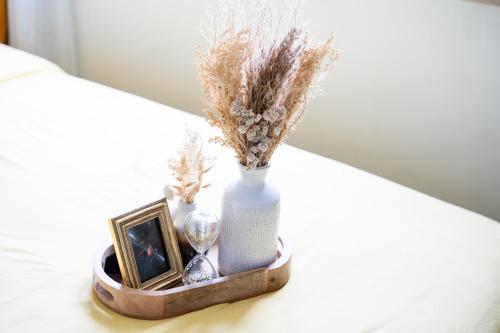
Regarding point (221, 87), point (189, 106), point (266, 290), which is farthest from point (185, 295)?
point (189, 106)

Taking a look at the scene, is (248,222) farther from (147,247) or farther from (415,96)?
(415,96)

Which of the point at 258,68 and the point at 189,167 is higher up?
the point at 258,68

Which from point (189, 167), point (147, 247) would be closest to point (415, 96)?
point (189, 167)

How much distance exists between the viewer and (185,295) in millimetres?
1188

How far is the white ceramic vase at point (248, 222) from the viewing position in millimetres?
1207

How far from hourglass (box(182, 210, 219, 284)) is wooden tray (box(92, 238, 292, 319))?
32 millimetres

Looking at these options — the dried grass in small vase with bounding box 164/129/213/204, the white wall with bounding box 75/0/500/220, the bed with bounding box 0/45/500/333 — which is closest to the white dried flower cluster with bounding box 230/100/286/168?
the dried grass in small vase with bounding box 164/129/213/204

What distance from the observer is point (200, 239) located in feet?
4.01

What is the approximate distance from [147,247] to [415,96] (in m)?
1.34

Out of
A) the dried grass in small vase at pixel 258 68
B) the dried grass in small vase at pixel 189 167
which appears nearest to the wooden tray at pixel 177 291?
the dried grass in small vase at pixel 189 167

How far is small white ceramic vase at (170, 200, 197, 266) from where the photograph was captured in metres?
1.29

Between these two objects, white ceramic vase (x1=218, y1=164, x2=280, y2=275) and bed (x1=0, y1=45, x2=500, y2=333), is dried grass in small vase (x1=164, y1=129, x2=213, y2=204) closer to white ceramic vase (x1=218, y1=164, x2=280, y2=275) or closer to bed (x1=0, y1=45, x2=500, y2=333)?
white ceramic vase (x1=218, y1=164, x2=280, y2=275)

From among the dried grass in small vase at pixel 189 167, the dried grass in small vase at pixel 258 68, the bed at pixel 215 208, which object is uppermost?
the dried grass in small vase at pixel 258 68

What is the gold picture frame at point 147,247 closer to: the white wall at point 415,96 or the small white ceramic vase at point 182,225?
the small white ceramic vase at point 182,225
